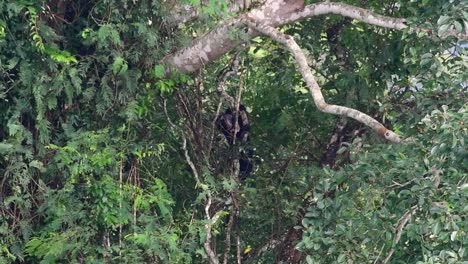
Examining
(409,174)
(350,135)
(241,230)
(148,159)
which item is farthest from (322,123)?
(409,174)

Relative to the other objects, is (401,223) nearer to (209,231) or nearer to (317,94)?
(317,94)

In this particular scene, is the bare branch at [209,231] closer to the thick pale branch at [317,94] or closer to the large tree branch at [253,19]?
the large tree branch at [253,19]

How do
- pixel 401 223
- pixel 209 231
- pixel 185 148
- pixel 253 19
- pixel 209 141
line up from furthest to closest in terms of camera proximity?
pixel 209 141, pixel 185 148, pixel 209 231, pixel 253 19, pixel 401 223

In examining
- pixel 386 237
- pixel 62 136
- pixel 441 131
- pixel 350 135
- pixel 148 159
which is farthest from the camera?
pixel 350 135

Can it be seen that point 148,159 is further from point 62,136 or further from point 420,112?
point 420,112

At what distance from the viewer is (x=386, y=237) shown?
4.25 m

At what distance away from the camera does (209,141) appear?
5922 millimetres

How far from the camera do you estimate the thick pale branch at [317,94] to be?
4504mm

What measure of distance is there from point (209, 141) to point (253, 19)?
0.99 meters

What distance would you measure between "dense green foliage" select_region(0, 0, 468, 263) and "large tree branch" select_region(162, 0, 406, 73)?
0.06 metres

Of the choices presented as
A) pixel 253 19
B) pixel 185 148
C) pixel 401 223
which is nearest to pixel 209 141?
pixel 185 148

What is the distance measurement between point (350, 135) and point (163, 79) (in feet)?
4.36

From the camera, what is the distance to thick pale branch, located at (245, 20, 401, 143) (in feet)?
14.8

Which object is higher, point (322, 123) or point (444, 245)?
point (322, 123)
